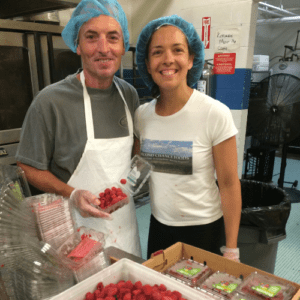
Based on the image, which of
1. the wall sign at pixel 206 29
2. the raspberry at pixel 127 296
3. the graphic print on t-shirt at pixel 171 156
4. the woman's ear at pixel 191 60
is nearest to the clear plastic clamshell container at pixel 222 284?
the raspberry at pixel 127 296

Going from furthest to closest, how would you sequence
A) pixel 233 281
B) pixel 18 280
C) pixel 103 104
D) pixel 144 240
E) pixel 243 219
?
pixel 144 240 → pixel 243 219 → pixel 103 104 → pixel 233 281 → pixel 18 280

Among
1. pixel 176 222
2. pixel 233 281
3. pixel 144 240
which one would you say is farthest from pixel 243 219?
pixel 144 240

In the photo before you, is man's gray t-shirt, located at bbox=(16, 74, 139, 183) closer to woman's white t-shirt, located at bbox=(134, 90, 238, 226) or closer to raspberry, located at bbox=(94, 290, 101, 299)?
woman's white t-shirt, located at bbox=(134, 90, 238, 226)

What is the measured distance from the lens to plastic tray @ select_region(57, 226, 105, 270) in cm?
72

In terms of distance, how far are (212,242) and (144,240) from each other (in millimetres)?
1456

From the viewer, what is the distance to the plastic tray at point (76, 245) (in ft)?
2.37

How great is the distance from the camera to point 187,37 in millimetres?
1164

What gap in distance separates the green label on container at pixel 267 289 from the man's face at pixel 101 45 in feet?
3.05

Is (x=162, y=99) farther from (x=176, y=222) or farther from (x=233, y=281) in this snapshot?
(x=233, y=281)

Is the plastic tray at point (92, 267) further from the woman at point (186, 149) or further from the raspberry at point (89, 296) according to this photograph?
the woman at point (186, 149)

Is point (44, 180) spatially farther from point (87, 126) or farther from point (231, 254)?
point (231, 254)

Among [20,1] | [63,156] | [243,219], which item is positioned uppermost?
[20,1]

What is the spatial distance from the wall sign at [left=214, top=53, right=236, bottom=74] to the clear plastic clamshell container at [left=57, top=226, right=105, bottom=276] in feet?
8.12

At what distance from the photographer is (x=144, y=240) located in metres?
2.60
